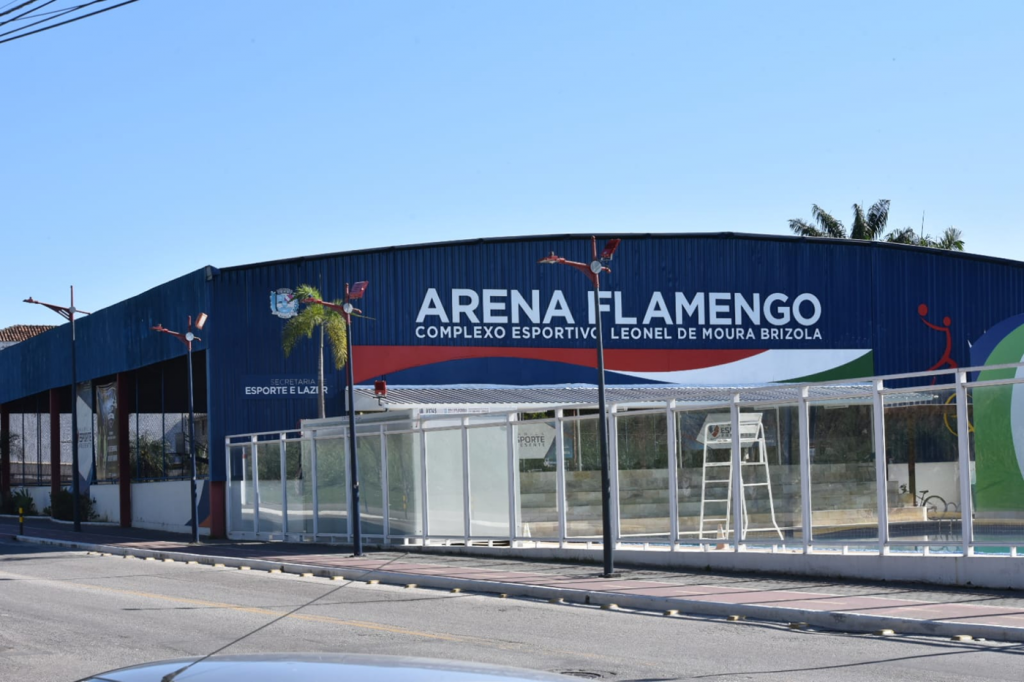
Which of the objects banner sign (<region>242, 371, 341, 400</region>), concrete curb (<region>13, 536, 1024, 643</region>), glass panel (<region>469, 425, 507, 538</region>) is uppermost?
banner sign (<region>242, 371, 341, 400</region>)

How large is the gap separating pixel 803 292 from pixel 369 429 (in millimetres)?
19273

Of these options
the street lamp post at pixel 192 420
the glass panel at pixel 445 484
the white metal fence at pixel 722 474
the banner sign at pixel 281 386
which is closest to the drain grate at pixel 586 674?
the white metal fence at pixel 722 474

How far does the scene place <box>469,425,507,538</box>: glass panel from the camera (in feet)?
77.6

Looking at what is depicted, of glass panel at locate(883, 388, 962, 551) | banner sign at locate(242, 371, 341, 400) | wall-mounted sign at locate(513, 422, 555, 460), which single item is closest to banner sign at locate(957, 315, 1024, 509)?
glass panel at locate(883, 388, 962, 551)

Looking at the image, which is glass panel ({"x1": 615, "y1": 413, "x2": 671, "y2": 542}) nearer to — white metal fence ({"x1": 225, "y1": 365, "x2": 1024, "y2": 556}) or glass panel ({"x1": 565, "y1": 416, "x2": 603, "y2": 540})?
white metal fence ({"x1": 225, "y1": 365, "x2": 1024, "y2": 556})

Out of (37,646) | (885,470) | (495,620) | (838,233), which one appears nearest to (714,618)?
(495,620)

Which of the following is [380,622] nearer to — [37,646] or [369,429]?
[37,646]

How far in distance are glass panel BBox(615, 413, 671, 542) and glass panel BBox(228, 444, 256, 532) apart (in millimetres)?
14819

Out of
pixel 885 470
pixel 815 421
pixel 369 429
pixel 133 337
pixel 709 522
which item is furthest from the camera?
pixel 133 337

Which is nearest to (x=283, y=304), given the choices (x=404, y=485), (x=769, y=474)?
(x=404, y=485)

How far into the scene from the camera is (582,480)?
859 inches

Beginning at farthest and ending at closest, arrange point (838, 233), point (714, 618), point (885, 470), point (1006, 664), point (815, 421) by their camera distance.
Result: 1. point (838, 233)
2. point (815, 421)
3. point (885, 470)
4. point (714, 618)
5. point (1006, 664)

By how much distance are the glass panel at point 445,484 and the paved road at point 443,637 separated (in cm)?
576

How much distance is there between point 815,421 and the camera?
57.3ft
